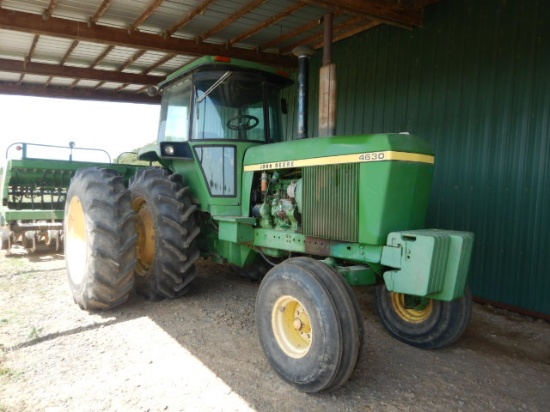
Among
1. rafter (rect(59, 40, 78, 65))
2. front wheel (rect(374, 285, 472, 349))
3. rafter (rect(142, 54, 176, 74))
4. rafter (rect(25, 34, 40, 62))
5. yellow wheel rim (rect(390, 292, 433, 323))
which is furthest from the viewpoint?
rafter (rect(142, 54, 176, 74))

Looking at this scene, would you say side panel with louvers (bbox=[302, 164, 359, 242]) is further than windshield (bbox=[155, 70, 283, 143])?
No

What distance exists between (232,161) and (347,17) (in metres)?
3.33

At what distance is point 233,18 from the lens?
591 centimetres

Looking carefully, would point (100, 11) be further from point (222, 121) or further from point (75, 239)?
point (75, 239)

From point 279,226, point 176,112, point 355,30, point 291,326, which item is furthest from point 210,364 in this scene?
point 355,30

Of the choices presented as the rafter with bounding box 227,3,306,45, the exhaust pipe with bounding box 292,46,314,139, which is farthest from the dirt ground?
the rafter with bounding box 227,3,306,45

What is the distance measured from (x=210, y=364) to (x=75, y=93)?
874 centimetres

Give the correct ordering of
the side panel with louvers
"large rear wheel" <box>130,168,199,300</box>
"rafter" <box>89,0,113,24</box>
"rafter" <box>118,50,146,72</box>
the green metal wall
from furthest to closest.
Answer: "rafter" <box>118,50,146,72</box> → "rafter" <box>89,0,113,24</box> → the green metal wall → "large rear wheel" <box>130,168,199,300</box> → the side panel with louvers

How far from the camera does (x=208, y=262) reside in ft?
20.6

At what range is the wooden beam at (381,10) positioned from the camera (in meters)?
4.67

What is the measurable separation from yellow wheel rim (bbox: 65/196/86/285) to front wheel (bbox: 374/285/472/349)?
120 inches

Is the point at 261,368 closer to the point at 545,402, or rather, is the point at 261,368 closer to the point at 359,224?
the point at 359,224

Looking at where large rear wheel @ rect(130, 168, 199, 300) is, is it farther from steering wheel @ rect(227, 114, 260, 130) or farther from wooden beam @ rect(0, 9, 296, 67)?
wooden beam @ rect(0, 9, 296, 67)

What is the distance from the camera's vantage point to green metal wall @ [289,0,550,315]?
4434 mm
